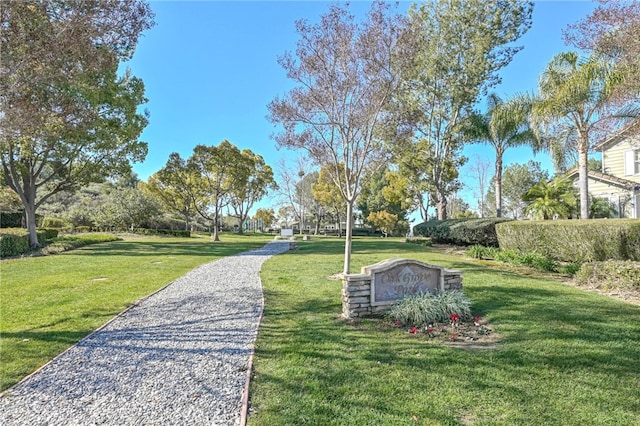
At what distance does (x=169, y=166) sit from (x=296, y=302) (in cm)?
2438

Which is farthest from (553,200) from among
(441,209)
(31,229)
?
(31,229)

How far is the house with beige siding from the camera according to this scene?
50.6 ft

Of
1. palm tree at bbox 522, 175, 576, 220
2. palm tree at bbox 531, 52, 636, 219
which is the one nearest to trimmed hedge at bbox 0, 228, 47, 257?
palm tree at bbox 531, 52, 636, 219

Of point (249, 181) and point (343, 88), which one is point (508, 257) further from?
point (249, 181)

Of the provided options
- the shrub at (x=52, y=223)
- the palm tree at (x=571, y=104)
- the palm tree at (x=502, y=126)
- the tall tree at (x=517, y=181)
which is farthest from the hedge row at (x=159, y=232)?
the tall tree at (x=517, y=181)

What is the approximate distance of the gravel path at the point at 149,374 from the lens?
9.18 ft

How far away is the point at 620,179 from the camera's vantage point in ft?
52.2

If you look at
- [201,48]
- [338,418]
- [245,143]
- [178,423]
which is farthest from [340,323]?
[245,143]

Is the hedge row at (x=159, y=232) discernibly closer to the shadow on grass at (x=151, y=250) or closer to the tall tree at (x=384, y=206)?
the shadow on grass at (x=151, y=250)

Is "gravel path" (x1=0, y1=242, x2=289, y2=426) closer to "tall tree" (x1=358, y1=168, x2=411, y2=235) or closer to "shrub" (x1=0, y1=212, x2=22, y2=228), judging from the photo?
"shrub" (x1=0, y1=212, x2=22, y2=228)

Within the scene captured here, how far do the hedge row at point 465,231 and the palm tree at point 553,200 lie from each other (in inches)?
121

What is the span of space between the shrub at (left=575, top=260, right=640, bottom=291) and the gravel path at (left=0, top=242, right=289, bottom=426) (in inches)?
270

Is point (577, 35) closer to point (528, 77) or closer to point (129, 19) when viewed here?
point (129, 19)

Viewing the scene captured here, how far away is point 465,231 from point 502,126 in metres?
6.17
